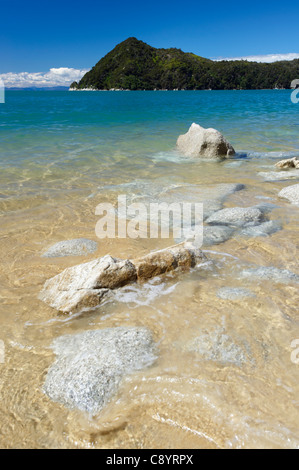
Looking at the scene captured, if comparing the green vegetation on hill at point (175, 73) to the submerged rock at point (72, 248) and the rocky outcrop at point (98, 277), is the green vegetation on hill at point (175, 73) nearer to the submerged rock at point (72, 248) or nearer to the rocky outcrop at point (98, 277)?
the submerged rock at point (72, 248)

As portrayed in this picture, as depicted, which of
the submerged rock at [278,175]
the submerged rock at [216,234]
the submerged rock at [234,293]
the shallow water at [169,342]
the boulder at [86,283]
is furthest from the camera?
the submerged rock at [278,175]

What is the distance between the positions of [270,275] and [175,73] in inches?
5801

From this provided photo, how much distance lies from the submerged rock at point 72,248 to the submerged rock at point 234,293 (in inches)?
71.4

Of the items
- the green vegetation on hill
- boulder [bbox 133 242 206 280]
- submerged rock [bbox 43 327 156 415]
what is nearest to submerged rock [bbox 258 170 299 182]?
boulder [bbox 133 242 206 280]

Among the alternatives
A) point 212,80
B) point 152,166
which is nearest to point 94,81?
point 212,80

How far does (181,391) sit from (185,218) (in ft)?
11.3

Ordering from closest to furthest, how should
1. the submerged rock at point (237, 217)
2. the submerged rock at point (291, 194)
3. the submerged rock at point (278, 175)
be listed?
1. the submerged rock at point (237, 217)
2. the submerged rock at point (291, 194)
3. the submerged rock at point (278, 175)

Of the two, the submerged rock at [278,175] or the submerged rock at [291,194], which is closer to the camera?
the submerged rock at [291,194]

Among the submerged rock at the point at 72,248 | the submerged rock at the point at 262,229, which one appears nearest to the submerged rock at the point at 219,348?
the submerged rock at the point at 72,248

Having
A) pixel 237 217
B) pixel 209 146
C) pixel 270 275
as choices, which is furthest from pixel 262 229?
pixel 209 146

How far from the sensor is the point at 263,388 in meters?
2.27

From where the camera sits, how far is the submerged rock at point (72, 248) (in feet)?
14.1

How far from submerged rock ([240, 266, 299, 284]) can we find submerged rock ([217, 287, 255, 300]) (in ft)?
0.94

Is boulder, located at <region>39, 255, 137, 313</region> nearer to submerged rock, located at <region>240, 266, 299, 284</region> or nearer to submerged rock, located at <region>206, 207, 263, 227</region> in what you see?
submerged rock, located at <region>240, 266, 299, 284</region>
